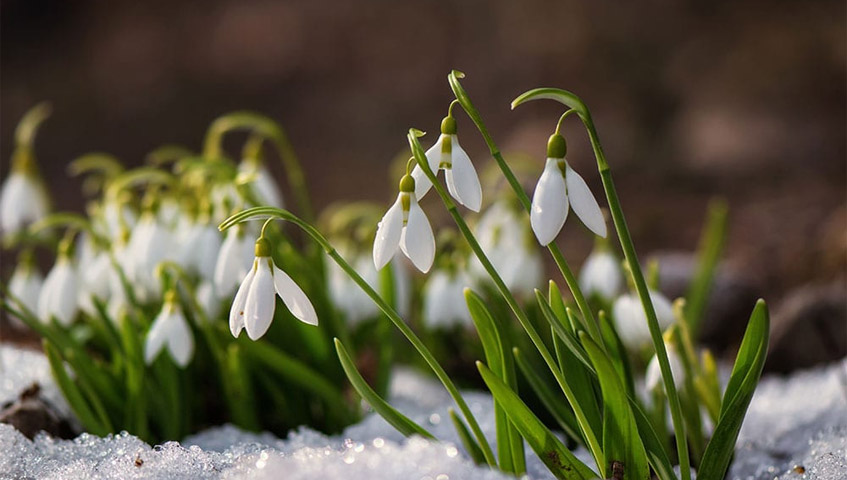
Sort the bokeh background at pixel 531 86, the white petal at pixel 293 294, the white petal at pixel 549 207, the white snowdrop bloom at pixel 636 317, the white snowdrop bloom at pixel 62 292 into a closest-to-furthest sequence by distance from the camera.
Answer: the white petal at pixel 549 207, the white petal at pixel 293 294, the white snowdrop bloom at pixel 636 317, the white snowdrop bloom at pixel 62 292, the bokeh background at pixel 531 86

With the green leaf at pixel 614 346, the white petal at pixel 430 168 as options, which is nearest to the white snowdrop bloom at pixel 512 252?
the green leaf at pixel 614 346

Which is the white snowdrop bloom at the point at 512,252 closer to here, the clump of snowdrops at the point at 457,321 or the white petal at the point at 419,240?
the clump of snowdrops at the point at 457,321

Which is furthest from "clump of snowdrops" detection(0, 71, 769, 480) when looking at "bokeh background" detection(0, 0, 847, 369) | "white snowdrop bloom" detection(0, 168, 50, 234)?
"bokeh background" detection(0, 0, 847, 369)

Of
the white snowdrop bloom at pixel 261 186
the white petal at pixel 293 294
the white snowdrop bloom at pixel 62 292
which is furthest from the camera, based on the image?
the white snowdrop bloom at pixel 261 186

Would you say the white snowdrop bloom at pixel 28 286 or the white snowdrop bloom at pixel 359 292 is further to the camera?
the white snowdrop bloom at pixel 359 292

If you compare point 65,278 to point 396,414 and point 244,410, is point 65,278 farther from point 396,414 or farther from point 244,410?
point 396,414

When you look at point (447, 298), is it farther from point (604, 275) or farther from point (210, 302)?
point (210, 302)

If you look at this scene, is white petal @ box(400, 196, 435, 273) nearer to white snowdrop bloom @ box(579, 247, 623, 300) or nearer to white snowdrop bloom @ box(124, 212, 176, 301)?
white snowdrop bloom @ box(124, 212, 176, 301)
